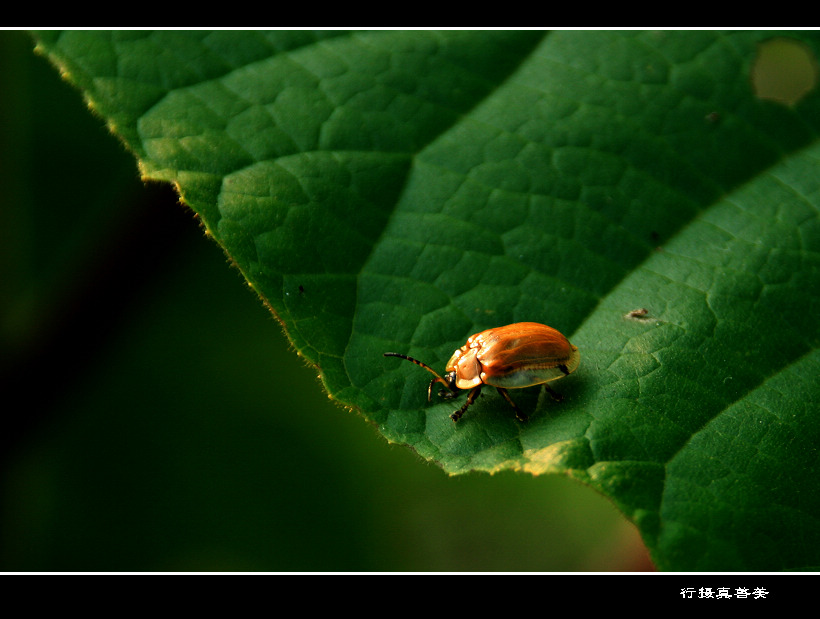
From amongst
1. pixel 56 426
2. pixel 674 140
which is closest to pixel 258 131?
pixel 674 140

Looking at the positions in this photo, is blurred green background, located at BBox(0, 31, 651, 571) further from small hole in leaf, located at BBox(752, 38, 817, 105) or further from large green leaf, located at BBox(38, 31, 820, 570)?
small hole in leaf, located at BBox(752, 38, 817, 105)

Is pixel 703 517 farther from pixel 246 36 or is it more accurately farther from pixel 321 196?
pixel 246 36

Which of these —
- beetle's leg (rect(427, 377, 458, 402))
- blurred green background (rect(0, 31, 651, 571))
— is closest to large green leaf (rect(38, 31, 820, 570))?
beetle's leg (rect(427, 377, 458, 402))

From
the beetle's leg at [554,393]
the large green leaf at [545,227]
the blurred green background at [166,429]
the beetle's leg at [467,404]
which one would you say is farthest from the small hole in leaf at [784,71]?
the blurred green background at [166,429]

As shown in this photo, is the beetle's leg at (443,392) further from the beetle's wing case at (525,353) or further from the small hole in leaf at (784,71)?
the small hole in leaf at (784,71)

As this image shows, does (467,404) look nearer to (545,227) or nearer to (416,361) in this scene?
(416,361)

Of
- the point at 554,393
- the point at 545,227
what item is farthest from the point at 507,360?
the point at 545,227
